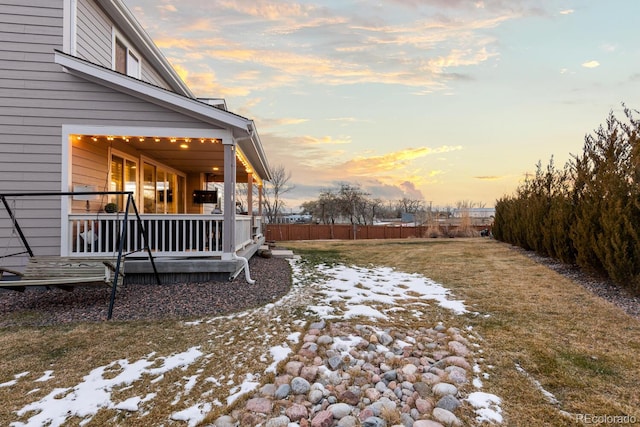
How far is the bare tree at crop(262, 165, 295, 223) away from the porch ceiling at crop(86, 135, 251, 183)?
21.0 m

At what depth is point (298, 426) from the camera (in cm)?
191

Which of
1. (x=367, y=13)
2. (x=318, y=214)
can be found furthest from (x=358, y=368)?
(x=318, y=214)

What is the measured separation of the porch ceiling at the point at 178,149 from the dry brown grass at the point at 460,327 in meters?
3.56

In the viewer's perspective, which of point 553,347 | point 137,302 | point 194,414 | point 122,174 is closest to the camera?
point 194,414

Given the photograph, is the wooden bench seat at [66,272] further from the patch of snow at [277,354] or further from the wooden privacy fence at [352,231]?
the wooden privacy fence at [352,231]

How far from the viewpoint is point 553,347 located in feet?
9.66

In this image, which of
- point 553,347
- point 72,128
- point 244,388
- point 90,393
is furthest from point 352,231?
point 90,393

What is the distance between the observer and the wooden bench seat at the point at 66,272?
3826 millimetres

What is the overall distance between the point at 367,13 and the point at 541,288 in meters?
7.64

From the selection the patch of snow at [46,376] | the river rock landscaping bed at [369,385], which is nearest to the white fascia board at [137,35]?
the patch of snow at [46,376]

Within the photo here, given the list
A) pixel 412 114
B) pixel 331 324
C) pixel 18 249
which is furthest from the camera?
pixel 412 114

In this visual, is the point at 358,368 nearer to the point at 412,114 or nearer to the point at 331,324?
the point at 331,324

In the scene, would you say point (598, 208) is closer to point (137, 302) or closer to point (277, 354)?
point (277, 354)

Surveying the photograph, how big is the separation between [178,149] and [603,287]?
8.58 metres
